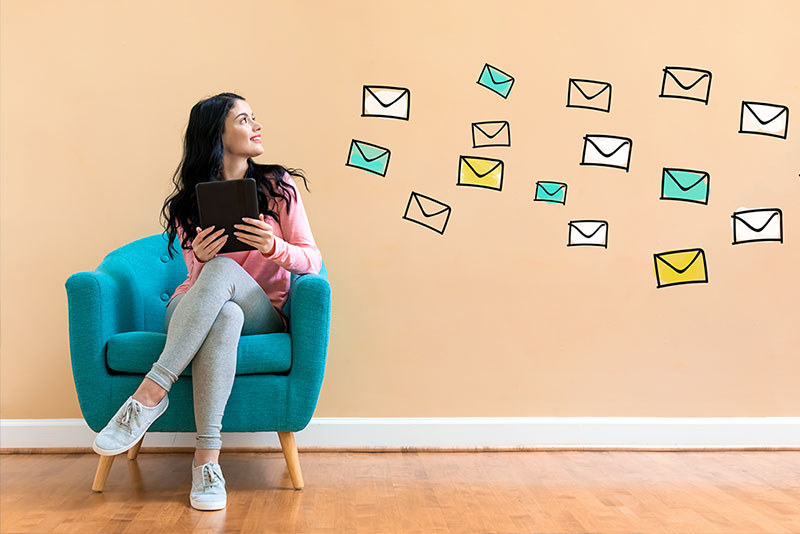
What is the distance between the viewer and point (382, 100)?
104 inches

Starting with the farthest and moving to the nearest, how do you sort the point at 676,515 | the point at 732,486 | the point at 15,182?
the point at 15,182, the point at 732,486, the point at 676,515

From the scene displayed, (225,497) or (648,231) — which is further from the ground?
(648,231)

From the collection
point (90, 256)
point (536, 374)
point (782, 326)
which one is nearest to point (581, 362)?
point (536, 374)

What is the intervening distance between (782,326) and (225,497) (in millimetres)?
1973

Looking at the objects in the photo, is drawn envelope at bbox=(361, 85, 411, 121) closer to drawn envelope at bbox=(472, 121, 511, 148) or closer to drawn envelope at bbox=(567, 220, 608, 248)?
drawn envelope at bbox=(472, 121, 511, 148)

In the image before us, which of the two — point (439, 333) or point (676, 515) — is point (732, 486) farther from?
point (439, 333)

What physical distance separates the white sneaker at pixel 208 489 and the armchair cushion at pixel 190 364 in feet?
0.82

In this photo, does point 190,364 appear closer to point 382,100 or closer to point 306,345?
point 306,345

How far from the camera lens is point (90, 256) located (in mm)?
2629

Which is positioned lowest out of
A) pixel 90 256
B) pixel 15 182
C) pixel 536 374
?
pixel 536 374

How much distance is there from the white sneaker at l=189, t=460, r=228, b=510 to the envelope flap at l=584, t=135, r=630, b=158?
1.63m

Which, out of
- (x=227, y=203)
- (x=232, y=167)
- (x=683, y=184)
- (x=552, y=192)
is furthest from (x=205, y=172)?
(x=683, y=184)

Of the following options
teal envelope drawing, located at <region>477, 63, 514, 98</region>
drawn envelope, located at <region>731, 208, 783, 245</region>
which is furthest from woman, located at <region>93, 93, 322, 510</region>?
drawn envelope, located at <region>731, 208, 783, 245</region>

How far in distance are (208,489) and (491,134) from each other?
4.85 ft
